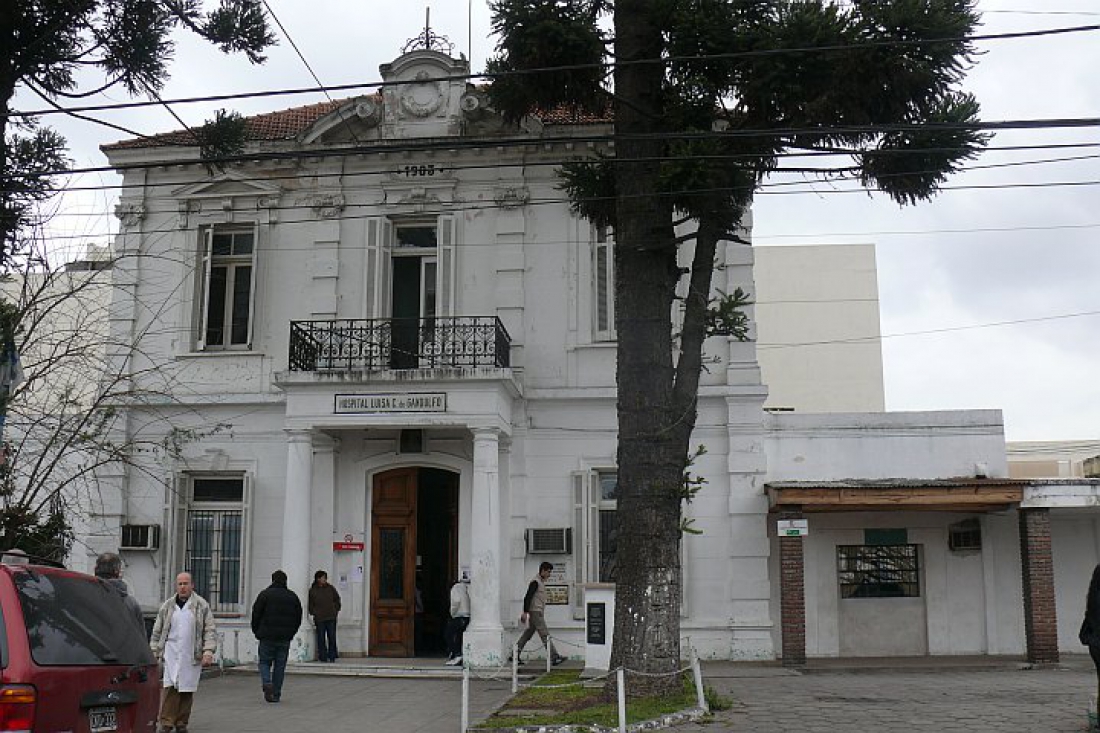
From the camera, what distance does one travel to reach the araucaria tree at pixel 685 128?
12500 mm

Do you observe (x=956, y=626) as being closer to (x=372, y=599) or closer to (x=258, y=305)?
(x=372, y=599)

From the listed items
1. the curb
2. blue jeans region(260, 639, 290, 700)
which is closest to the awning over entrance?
the curb

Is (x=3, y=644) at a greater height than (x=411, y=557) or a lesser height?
lesser

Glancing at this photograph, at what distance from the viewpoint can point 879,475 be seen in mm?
20000

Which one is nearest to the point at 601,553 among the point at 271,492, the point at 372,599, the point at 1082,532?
the point at 372,599

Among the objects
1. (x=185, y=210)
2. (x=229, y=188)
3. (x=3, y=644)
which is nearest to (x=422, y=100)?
(x=229, y=188)

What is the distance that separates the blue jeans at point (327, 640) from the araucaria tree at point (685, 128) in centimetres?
747

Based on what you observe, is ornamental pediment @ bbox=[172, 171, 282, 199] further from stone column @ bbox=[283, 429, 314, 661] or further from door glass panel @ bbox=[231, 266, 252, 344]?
stone column @ bbox=[283, 429, 314, 661]

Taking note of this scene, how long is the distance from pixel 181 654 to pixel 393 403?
744cm

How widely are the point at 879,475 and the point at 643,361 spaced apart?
8605 mm

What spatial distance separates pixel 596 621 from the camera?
51.1ft

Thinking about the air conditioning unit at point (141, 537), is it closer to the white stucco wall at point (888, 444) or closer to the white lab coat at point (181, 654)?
the white lab coat at point (181, 654)

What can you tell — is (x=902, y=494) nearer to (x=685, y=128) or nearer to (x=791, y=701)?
(x=791, y=701)

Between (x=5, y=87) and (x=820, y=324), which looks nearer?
(x=5, y=87)
